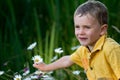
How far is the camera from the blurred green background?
3609mm

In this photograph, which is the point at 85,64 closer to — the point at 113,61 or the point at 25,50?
the point at 113,61

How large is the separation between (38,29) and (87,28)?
149 cm

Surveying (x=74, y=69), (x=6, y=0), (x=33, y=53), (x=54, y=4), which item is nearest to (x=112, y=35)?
(x=74, y=69)

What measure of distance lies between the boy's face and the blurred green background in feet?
2.92

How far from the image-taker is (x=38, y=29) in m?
3.93

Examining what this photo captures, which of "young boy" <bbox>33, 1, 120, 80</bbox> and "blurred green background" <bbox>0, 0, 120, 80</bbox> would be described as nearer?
"young boy" <bbox>33, 1, 120, 80</bbox>

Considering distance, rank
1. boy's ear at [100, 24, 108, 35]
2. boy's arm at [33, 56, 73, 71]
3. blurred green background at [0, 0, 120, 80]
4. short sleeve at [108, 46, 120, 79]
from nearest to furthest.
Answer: short sleeve at [108, 46, 120, 79], boy's ear at [100, 24, 108, 35], boy's arm at [33, 56, 73, 71], blurred green background at [0, 0, 120, 80]

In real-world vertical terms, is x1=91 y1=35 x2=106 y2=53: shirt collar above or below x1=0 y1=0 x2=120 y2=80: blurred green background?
below

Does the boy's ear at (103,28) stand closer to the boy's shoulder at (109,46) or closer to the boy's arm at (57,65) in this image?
the boy's shoulder at (109,46)

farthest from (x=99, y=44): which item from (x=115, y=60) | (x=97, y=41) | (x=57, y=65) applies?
(x=57, y=65)

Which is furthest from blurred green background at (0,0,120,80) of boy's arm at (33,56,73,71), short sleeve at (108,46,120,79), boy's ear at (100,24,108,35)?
short sleeve at (108,46,120,79)

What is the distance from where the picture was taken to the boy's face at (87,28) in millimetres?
2461

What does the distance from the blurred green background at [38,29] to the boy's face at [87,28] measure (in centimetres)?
89

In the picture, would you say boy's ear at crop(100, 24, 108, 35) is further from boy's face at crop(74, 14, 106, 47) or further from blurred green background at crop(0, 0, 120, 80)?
blurred green background at crop(0, 0, 120, 80)
